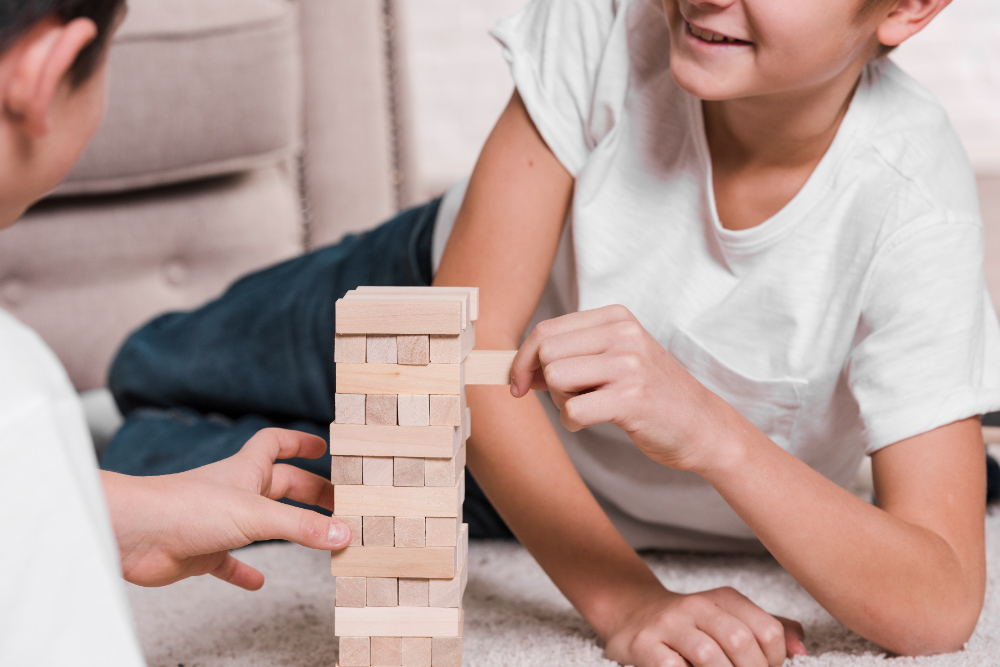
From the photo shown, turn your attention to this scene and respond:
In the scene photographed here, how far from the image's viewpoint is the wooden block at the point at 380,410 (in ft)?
2.03

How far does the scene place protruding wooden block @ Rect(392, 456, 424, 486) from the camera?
0.63 meters

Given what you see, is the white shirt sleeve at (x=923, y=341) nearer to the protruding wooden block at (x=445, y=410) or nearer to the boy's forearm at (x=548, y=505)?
the boy's forearm at (x=548, y=505)

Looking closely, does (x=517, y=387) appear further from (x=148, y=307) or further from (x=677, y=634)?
(x=148, y=307)

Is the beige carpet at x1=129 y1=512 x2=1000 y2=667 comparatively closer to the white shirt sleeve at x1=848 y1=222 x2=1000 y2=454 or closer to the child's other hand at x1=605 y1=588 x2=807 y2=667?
the child's other hand at x1=605 y1=588 x2=807 y2=667

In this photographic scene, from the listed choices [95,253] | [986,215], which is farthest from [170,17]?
[986,215]

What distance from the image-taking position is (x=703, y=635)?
699 mm

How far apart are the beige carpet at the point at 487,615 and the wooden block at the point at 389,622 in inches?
5.0

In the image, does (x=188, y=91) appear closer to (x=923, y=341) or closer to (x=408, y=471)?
(x=408, y=471)

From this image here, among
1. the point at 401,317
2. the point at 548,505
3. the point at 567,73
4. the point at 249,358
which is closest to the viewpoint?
the point at 401,317

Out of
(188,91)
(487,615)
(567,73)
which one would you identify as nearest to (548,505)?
(487,615)

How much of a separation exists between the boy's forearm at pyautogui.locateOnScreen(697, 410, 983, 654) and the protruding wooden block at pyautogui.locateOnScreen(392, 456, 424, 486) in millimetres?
218

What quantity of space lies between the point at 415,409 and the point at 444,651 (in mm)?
177

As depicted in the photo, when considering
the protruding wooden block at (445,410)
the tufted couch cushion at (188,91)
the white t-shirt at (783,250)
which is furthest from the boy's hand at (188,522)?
the tufted couch cushion at (188,91)

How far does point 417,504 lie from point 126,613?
0.76 feet
